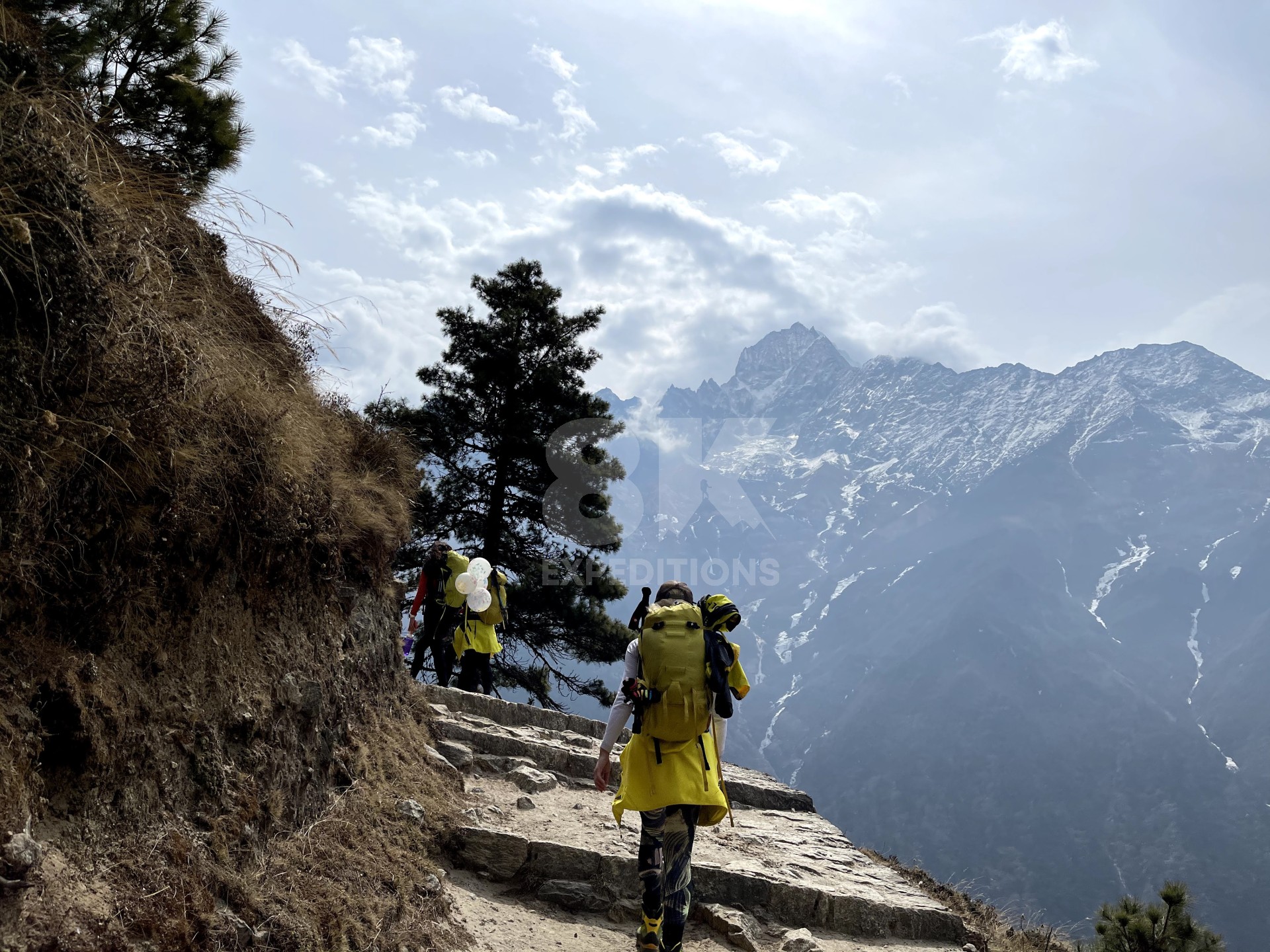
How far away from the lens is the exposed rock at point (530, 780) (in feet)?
26.8

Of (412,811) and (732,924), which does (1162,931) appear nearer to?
(732,924)

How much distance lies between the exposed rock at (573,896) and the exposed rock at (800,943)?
4.39 feet

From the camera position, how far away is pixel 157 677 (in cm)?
410

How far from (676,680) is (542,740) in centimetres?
529

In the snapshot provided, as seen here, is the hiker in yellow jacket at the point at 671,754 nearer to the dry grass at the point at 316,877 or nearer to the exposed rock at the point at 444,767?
the dry grass at the point at 316,877

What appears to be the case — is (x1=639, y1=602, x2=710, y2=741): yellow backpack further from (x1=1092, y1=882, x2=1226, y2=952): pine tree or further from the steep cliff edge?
(x1=1092, y1=882, x2=1226, y2=952): pine tree

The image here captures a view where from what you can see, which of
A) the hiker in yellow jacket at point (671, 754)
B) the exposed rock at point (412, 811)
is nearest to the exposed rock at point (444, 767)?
the exposed rock at point (412, 811)

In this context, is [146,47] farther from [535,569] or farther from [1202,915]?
[1202,915]

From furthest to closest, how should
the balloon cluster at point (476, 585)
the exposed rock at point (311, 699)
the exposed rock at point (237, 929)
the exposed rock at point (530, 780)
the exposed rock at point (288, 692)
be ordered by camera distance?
the balloon cluster at point (476, 585), the exposed rock at point (530, 780), the exposed rock at point (311, 699), the exposed rock at point (288, 692), the exposed rock at point (237, 929)

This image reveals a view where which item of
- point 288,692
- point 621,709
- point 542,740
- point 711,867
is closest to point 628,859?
point 711,867

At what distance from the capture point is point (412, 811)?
6.09 metres

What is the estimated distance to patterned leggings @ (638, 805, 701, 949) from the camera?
5023mm

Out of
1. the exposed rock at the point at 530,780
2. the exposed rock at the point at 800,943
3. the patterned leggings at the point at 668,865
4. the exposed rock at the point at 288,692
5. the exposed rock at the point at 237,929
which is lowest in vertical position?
the exposed rock at the point at 800,943

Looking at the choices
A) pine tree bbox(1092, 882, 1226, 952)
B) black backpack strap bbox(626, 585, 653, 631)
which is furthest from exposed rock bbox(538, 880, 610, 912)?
pine tree bbox(1092, 882, 1226, 952)
